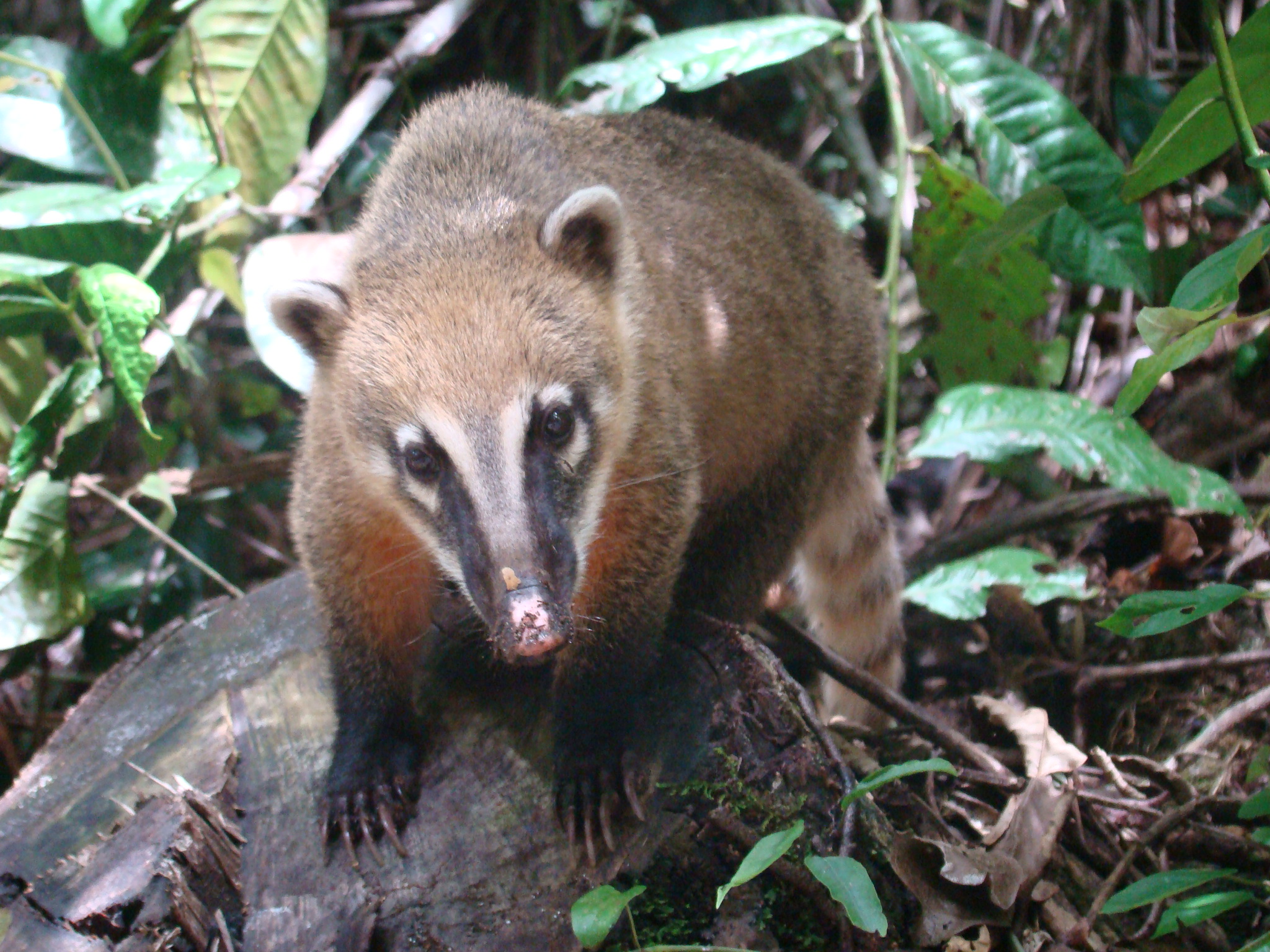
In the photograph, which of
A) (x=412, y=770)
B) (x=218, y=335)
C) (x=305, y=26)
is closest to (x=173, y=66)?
(x=305, y=26)

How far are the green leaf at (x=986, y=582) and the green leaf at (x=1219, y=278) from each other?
4.32 ft

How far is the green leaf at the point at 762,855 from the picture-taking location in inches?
66.1

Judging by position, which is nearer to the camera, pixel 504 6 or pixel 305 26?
pixel 305 26

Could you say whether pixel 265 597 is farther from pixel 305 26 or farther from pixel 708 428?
pixel 305 26

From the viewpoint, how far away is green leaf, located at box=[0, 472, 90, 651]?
3.00m

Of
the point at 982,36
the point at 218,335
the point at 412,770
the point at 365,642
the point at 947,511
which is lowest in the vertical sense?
the point at 947,511

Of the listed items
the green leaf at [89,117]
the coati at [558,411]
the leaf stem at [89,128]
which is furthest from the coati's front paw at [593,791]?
the green leaf at [89,117]

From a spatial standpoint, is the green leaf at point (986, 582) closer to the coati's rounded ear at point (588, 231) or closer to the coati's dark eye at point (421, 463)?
the coati's rounded ear at point (588, 231)

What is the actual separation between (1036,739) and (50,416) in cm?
282

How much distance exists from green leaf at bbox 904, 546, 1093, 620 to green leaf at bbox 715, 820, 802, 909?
1.37 meters

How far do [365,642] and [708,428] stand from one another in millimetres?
1150

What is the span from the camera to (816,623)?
3898 mm

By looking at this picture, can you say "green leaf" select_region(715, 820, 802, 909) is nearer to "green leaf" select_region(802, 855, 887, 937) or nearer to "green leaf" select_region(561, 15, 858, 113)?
"green leaf" select_region(802, 855, 887, 937)

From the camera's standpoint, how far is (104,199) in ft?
9.44
